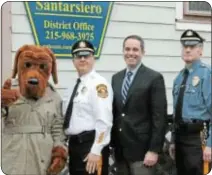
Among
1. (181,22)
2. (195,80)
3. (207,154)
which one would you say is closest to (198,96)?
(195,80)

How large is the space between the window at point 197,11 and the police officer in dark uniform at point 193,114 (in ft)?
5.76

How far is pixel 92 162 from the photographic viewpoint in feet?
12.9

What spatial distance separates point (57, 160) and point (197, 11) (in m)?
3.04

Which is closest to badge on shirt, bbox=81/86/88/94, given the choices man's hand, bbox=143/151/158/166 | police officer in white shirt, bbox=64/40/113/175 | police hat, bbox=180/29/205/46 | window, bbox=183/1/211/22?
police officer in white shirt, bbox=64/40/113/175

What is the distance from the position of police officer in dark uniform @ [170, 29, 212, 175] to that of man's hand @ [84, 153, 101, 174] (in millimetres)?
811

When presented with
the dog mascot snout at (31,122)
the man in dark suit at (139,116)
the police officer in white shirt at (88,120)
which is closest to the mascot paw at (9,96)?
the dog mascot snout at (31,122)

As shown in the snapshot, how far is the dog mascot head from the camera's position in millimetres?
3912

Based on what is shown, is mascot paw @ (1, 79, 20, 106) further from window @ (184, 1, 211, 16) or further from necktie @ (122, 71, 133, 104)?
window @ (184, 1, 211, 16)

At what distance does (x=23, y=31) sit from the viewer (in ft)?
17.8

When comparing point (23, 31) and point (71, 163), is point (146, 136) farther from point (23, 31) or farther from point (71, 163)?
point (23, 31)

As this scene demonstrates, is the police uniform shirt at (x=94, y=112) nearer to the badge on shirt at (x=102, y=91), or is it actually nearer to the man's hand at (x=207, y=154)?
the badge on shirt at (x=102, y=91)

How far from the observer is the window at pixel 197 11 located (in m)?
6.15

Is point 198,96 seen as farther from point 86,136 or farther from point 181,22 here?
point 181,22

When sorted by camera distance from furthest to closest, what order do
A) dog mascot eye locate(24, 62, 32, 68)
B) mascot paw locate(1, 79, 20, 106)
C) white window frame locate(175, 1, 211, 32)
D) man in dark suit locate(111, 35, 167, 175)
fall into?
white window frame locate(175, 1, 211, 32) → man in dark suit locate(111, 35, 167, 175) → dog mascot eye locate(24, 62, 32, 68) → mascot paw locate(1, 79, 20, 106)
